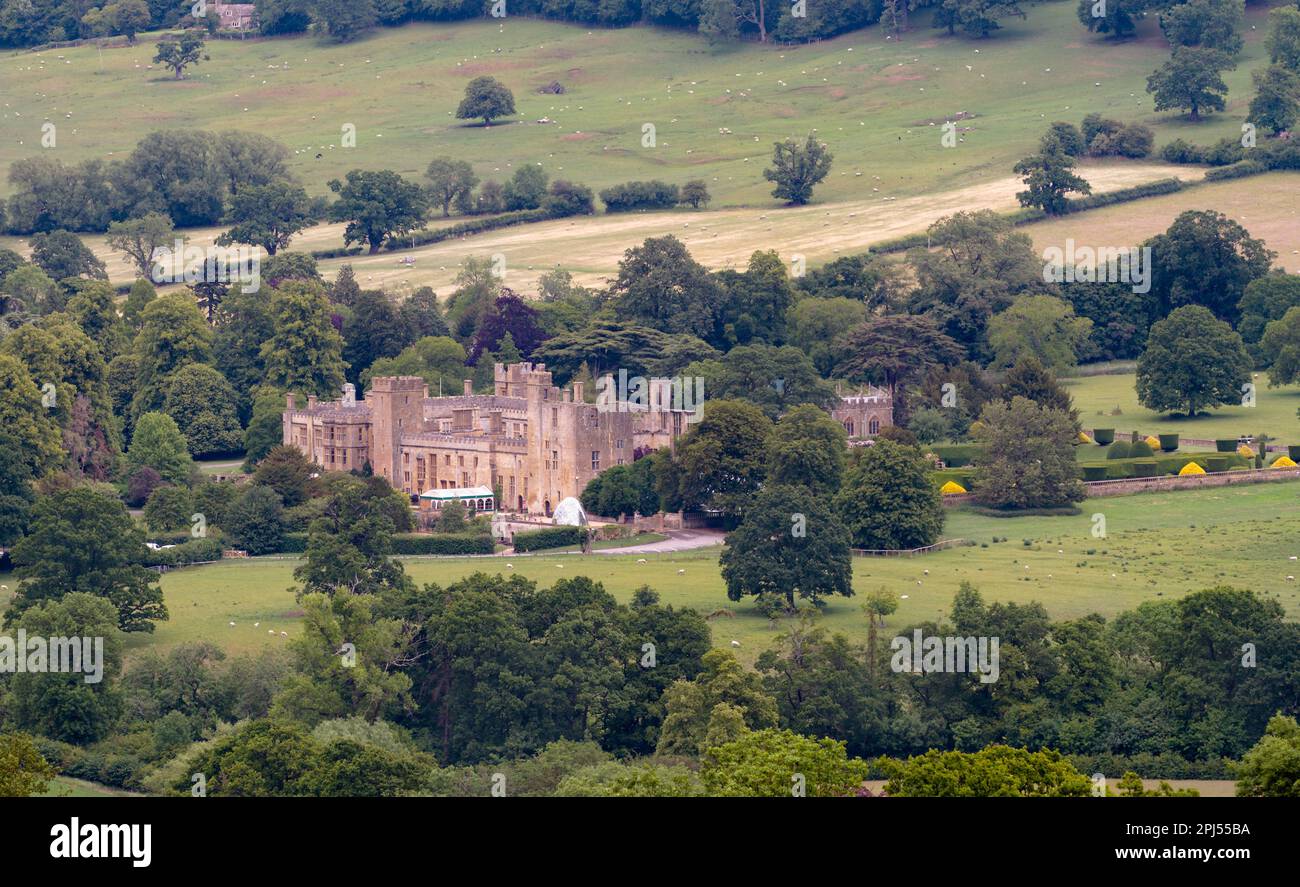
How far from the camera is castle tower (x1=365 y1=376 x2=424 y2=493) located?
349 feet

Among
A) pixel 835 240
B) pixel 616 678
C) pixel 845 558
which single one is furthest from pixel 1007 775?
pixel 835 240

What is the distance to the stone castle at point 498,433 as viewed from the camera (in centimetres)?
10144

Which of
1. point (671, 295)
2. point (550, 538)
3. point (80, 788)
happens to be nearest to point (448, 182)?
point (671, 295)

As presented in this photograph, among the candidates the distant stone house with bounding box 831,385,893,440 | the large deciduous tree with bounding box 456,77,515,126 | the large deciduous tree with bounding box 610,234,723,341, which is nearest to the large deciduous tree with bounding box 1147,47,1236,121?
the large deciduous tree with bounding box 456,77,515,126

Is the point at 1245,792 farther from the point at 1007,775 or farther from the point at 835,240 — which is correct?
the point at 835,240

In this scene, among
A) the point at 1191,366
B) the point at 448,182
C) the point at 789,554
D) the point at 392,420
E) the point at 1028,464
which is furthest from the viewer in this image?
the point at 448,182

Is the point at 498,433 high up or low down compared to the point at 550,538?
up

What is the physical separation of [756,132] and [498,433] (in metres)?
81.3

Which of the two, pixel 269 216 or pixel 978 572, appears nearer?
pixel 978 572

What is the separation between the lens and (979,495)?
10038 centimetres

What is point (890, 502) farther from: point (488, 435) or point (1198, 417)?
point (1198, 417)

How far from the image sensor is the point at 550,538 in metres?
94.6

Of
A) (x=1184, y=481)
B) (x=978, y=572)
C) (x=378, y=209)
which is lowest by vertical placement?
(x=978, y=572)

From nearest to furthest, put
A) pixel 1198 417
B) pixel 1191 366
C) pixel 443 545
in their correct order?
pixel 443 545 < pixel 1191 366 < pixel 1198 417
